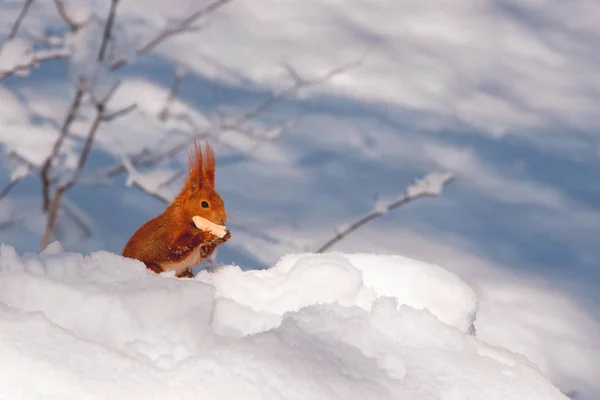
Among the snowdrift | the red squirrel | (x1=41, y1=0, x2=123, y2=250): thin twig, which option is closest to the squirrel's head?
the red squirrel

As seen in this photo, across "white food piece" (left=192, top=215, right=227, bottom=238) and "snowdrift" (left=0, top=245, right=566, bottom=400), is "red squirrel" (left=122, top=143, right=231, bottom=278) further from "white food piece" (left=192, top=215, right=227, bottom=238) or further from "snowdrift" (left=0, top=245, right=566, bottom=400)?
"snowdrift" (left=0, top=245, right=566, bottom=400)

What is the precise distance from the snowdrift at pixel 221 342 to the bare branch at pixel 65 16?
0.90 meters

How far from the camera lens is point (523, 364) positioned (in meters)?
0.77

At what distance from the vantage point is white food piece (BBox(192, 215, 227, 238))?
118cm

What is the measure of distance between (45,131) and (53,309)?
118 centimetres

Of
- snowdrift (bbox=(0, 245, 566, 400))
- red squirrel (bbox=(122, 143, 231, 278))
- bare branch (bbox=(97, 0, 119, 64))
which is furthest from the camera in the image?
bare branch (bbox=(97, 0, 119, 64))

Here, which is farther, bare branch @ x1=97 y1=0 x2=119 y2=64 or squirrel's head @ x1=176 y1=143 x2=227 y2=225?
bare branch @ x1=97 y1=0 x2=119 y2=64

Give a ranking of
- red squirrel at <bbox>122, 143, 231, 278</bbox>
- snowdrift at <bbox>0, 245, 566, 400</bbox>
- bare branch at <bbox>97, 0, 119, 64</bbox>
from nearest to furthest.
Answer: snowdrift at <bbox>0, 245, 566, 400</bbox>
red squirrel at <bbox>122, 143, 231, 278</bbox>
bare branch at <bbox>97, 0, 119, 64</bbox>

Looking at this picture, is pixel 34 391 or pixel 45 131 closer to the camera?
pixel 34 391

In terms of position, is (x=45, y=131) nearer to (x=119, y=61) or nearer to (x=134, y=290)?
(x=119, y=61)

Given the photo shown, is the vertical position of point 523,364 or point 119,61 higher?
point 523,364

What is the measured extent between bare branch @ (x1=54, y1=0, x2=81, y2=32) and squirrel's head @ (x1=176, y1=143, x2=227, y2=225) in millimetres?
634

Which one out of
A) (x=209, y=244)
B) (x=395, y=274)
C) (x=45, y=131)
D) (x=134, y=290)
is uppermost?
(x=134, y=290)

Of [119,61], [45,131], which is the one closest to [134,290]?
[119,61]
